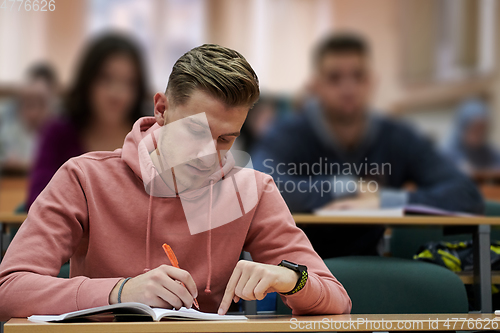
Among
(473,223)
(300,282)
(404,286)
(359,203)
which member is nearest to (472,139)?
(359,203)

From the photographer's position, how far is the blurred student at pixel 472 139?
4098 mm

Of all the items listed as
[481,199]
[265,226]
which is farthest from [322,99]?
[265,226]

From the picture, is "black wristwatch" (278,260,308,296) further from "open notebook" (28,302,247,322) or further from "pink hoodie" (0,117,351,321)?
"open notebook" (28,302,247,322)

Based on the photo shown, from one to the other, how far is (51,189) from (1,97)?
4432mm

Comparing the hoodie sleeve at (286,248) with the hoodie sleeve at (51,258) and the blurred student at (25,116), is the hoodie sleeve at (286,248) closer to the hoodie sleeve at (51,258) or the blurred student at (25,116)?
the hoodie sleeve at (51,258)

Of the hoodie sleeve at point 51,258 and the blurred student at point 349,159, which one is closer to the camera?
the hoodie sleeve at point 51,258

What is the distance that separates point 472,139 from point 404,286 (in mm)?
3717

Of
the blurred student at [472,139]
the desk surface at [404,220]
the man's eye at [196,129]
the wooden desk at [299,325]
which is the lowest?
the blurred student at [472,139]

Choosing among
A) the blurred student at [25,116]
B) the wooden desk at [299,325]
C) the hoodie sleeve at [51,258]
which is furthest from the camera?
the blurred student at [25,116]

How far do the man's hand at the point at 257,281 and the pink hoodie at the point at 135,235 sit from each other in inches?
1.1

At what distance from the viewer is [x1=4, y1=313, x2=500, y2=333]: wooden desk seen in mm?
588

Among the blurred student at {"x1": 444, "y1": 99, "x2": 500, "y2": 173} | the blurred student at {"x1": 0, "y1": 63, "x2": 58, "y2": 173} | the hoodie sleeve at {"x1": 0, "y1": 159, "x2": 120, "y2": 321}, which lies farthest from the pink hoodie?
the blurred student at {"x1": 444, "y1": 99, "x2": 500, "y2": 173}

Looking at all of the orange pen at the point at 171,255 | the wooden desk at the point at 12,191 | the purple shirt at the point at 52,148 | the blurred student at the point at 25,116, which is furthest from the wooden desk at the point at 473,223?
the blurred student at the point at 25,116

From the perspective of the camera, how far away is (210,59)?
2.58ft
